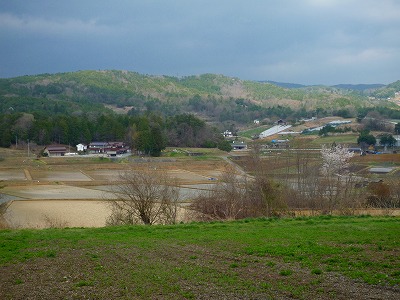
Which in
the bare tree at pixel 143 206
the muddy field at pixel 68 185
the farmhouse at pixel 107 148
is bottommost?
the muddy field at pixel 68 185

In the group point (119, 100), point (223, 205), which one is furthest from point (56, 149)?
point (119, 100)

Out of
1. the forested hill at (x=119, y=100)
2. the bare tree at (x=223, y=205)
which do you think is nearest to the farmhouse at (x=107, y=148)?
the bare tree at (x=223, y=205)

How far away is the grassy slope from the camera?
29.4 ft

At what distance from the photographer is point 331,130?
85625 millimetres

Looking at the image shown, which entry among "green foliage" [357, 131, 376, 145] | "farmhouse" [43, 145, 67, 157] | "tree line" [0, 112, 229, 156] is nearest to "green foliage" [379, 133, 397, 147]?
"green foliage" [357, 131, 376, 145]

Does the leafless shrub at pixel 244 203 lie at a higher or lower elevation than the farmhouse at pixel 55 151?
higher

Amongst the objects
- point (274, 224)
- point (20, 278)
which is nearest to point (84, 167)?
point (274, 224)

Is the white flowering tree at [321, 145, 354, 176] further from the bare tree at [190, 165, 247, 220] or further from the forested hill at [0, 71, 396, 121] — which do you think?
the forested hill at [0, 71, 396, 121]

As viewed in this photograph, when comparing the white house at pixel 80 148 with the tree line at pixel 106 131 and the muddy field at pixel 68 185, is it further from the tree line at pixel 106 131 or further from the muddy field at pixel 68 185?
the muddy field at pixel 68 185

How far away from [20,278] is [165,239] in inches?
193

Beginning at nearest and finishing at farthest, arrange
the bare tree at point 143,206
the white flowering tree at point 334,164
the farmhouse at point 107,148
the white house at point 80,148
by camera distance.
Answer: the bare tree at point 143,206 < the white flowering tree at point 334,164 < the farmhouse at point 107,148 < the white house at point 80,148

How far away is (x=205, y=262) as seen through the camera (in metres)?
11.1

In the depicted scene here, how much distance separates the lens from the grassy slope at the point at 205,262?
8.96m

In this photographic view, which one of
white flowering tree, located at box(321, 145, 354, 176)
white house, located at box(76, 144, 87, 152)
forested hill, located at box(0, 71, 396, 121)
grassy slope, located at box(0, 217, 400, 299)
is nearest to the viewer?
grassy slope, located at box(0, 217, 400, 299)
